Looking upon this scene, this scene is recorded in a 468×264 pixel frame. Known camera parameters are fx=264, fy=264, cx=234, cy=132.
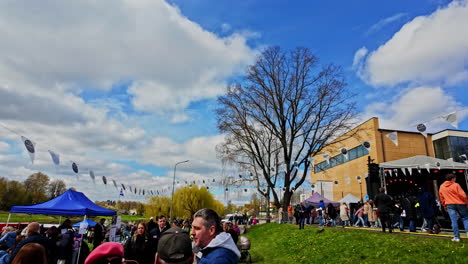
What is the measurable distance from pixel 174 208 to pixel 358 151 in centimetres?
3404

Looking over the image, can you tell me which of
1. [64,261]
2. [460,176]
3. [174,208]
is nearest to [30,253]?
[64,261]

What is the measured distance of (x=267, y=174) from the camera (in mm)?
23141

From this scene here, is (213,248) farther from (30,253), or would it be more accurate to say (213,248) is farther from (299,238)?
(299,238)

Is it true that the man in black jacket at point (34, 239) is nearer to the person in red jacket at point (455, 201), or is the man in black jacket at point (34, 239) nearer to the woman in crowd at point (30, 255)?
the woman in crowd at point (30, 255)

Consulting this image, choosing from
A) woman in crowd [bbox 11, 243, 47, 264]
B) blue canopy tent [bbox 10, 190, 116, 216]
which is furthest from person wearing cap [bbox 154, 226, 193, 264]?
blue canopy tent [bbox 10, 190, 116, 216]

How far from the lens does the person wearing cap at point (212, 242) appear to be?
2.03 meters

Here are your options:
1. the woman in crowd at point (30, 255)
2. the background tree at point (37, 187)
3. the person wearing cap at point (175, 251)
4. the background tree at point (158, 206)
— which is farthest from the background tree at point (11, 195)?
the person wearing cap at point (175, 251)

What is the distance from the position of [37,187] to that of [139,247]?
310 feet

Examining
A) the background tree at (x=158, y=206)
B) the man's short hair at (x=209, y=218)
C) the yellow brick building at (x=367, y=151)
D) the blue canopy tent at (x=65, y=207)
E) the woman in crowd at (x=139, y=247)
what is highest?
the yellow brick building at (x=367, y=151)

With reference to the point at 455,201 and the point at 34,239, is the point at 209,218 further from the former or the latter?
the point at 455,201

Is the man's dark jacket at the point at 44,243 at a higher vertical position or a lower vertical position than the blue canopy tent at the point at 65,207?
lower

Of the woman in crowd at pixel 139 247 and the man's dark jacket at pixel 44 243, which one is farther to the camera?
the woman in crowd at pixel 139 247

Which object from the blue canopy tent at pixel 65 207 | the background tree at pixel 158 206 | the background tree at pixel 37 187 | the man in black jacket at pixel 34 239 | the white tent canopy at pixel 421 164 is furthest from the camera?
the background tree at pixel 37 187

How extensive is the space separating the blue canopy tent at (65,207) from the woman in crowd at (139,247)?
8.24 meters
